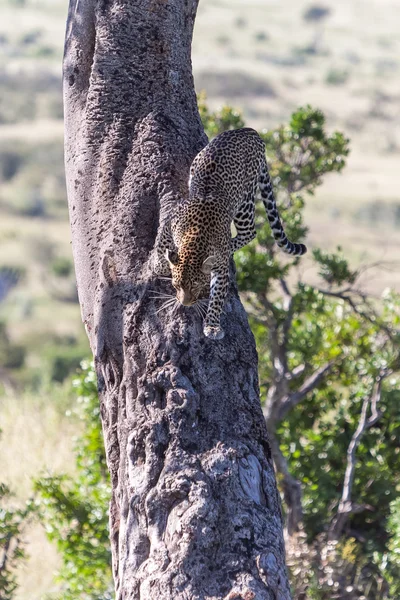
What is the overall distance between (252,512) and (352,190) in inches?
1551

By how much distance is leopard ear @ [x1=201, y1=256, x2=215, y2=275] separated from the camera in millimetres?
5258

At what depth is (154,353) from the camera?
14.2ft

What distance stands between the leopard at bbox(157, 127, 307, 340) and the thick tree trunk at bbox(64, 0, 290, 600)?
0.09m

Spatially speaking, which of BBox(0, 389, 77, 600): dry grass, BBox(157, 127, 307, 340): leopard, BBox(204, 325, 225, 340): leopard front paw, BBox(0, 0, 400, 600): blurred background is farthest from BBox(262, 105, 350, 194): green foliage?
BBox(204, 325, 225, 340): leopard front paw

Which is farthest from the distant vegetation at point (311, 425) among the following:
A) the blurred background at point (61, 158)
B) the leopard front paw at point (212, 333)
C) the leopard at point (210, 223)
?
the leopard front paw at point (212, 333)

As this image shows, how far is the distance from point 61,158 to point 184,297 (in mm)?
42136

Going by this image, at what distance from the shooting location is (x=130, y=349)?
14.4ft

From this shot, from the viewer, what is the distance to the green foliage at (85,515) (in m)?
7.23

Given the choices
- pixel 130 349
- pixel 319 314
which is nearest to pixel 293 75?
pixel 319 314

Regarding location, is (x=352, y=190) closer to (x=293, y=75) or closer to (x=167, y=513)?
(x=293, y=75)

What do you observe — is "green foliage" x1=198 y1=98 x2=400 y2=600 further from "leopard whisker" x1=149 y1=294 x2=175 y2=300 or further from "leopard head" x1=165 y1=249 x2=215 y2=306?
"leopard whisker" x1=149 y1=294 x2=175 y2=300

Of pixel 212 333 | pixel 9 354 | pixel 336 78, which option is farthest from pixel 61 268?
pixel 336 78

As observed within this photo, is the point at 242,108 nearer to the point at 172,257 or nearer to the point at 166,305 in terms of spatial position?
the point at 172,257

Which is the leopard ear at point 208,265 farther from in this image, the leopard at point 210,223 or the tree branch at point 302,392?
the tree branch at point 302,392
